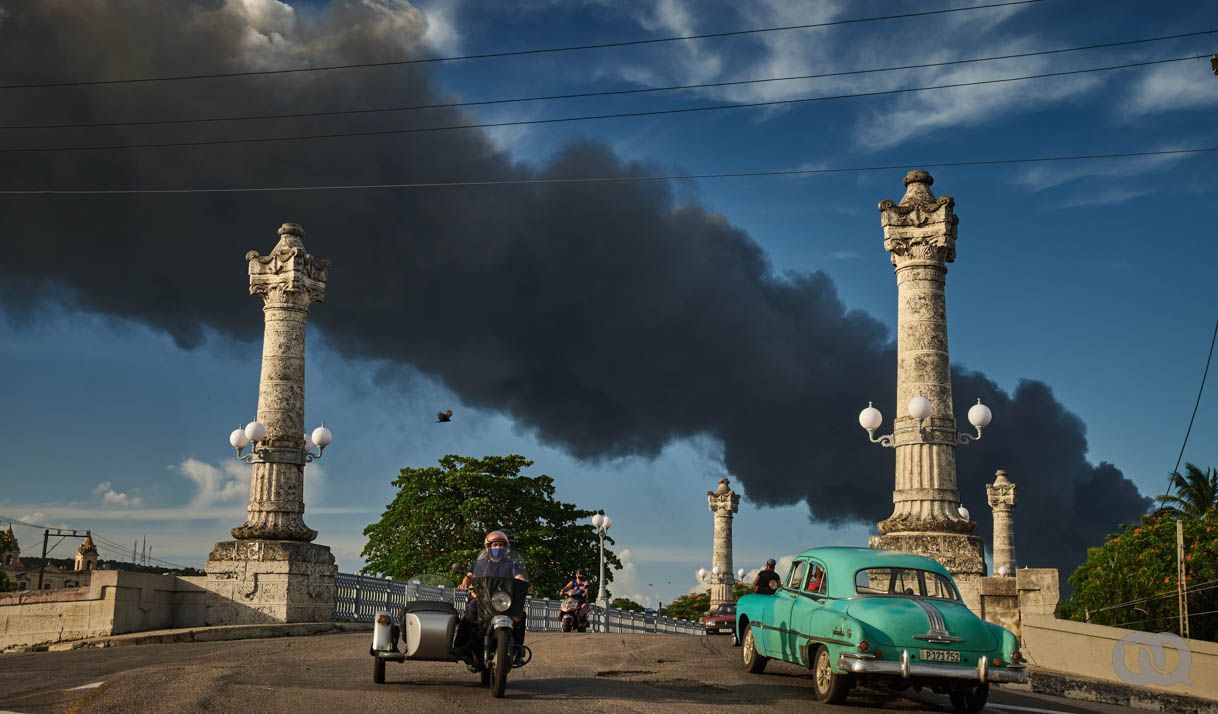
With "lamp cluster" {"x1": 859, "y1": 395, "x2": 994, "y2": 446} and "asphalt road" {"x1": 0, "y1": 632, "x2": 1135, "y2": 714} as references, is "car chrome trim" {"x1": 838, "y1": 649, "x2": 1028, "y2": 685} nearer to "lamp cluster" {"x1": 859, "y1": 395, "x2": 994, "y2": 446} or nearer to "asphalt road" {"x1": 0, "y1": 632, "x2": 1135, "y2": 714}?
"asphalt road" {"x1": 0, "y1": 632, "x2": 1135, "y2": 714}

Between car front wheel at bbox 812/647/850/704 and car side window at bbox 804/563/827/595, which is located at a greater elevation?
car side window at bbox 804/563/827/595

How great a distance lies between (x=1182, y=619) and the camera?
26.7 meters

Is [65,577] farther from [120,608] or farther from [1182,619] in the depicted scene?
[1182,619]

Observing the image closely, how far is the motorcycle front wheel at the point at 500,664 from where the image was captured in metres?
11.3

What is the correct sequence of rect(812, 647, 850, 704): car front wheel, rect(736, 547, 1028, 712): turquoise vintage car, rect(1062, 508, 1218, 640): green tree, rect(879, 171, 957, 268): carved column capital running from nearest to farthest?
rect(736, 547, 1028, 712): turquoise vintage car
rect(812, 647, 850, 704): car front wheel
rect(879, 171, 957, 268): carved column capital
rect(1062, 508, 1218, 640): green tree

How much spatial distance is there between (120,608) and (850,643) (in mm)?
17878

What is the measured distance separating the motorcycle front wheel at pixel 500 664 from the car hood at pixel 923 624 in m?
3.46

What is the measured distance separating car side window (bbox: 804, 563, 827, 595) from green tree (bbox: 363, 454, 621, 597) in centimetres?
4665

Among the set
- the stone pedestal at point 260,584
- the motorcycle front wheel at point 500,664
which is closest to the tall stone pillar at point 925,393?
the motorcycle front wheel at point 500,664

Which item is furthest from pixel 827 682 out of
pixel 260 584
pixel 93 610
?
pixel 93 610

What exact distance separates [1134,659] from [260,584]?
59.2 ft

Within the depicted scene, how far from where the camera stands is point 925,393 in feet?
72.5

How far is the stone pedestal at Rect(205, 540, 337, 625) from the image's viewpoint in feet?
85.6

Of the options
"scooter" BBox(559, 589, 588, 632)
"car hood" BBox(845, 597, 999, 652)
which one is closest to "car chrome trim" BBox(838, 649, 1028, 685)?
"car hood" BBox(845, 597, 999, 652)
